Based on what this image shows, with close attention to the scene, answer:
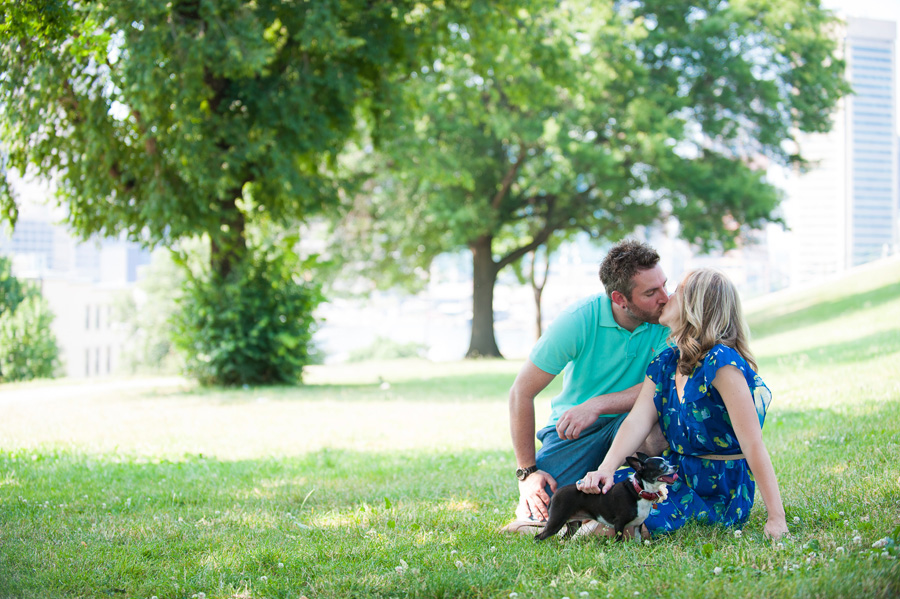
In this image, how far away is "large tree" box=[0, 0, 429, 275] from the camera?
34.6 ft

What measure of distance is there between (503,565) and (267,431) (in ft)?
19.5

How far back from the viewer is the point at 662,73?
23.9 metres

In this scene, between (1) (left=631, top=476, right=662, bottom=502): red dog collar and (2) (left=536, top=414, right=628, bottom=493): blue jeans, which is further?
(2) (left=536, top=414, right=628, bottom=493): blue jeans

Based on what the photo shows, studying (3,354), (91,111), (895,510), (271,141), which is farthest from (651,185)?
(895,510)

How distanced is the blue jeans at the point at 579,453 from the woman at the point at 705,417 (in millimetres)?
359

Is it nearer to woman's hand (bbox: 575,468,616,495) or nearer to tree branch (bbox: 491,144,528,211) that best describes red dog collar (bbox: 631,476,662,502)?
woman's hand (bbox: 575,468,616,495)

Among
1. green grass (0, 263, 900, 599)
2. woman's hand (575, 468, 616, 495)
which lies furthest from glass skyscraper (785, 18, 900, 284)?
woman's hand (575, 468, 616, 495)

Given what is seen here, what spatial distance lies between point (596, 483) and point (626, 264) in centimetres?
115

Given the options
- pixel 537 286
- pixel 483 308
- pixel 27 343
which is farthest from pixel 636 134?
pixel 27 343

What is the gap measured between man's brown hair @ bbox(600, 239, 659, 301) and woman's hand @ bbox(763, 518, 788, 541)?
4.21ft

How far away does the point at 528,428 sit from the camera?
4.09m

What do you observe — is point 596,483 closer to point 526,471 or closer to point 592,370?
point 526,471

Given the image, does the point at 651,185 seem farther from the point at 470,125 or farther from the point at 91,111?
the point at 91,111

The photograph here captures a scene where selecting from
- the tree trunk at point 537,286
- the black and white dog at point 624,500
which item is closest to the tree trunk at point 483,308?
the tree trunk at point 537,286
